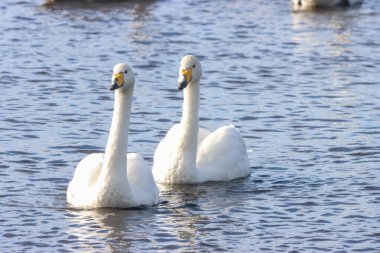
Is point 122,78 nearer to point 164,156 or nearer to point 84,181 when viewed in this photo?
point 84,181

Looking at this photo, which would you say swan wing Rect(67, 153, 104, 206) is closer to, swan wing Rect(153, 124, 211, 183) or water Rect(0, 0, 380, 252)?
water Rect(0, 0, 380, 252)

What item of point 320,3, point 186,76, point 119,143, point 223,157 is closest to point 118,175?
point 119,143

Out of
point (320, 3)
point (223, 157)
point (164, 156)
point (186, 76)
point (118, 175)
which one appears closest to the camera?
point (118, 175)

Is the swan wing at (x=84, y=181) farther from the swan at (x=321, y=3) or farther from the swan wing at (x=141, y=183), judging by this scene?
the swan at (x=321, y=3)

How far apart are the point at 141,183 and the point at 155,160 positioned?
1.63m

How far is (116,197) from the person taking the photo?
1348cm

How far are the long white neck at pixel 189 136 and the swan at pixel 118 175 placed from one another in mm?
1199

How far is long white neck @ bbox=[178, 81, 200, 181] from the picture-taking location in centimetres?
1503

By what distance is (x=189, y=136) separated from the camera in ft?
49.5

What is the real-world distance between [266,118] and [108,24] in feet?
31.5

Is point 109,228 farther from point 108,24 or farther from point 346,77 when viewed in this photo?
point 108,24

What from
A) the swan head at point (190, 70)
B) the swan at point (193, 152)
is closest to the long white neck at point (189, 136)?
the swan at point (193, 152)

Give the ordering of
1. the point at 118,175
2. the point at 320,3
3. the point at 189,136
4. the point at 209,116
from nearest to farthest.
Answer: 1. the point at 118,175
2. the point at 189,136
3. the point at 209,116
4. the point at 320,3

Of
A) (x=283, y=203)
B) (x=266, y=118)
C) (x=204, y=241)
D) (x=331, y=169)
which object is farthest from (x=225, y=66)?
(x=204, y=241)
